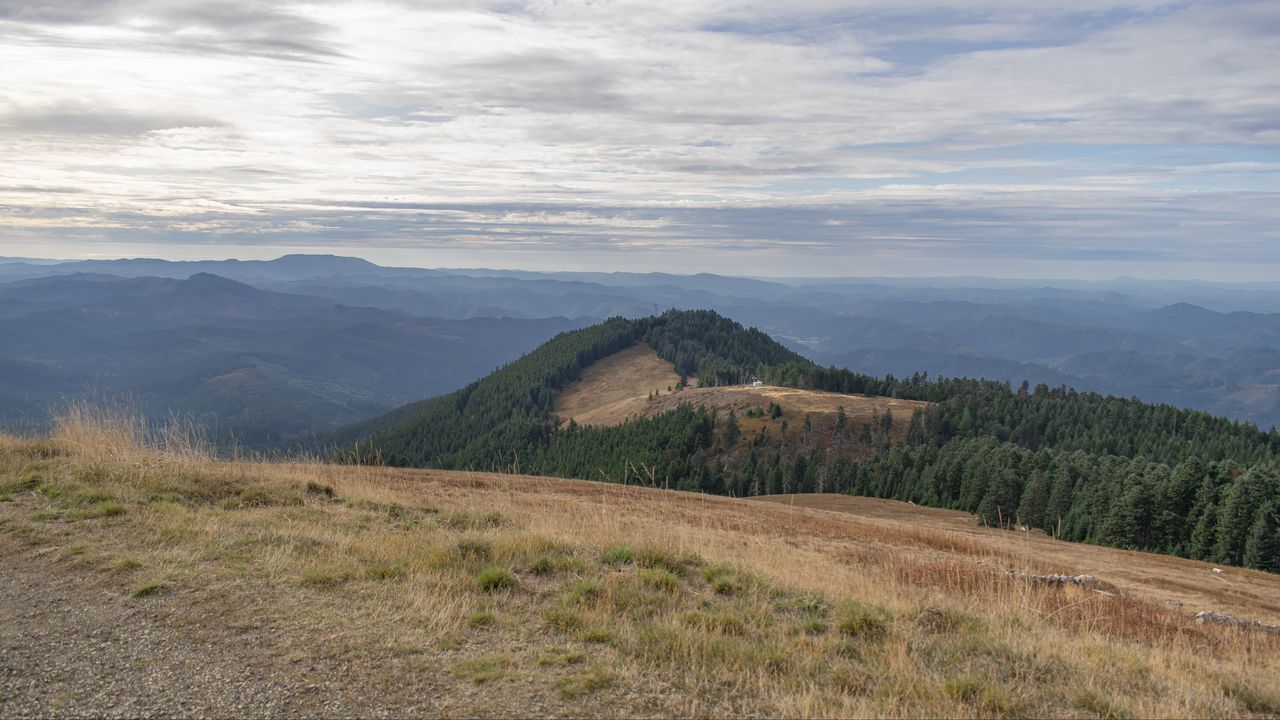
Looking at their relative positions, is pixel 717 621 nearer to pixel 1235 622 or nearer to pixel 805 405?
pixel 1235 622

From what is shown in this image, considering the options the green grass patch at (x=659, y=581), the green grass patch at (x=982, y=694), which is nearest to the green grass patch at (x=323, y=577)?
the green grass patch at (x=659, y=581)

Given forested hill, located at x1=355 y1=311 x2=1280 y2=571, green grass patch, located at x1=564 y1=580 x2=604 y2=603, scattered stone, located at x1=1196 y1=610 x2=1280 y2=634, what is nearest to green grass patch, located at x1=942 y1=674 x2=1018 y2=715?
green grass patch, located at x1=564 y1=580 x2=604 y2=603

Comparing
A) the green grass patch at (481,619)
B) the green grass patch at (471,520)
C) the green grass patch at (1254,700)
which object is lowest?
the green grass patch at (471,520)

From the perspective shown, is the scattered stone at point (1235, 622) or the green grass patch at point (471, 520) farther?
the scattered stone at point (1235, 622)

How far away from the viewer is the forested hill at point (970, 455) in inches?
1850

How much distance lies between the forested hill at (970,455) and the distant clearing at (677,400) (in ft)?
16.7

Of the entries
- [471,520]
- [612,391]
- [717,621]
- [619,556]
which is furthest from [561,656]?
[612,391]

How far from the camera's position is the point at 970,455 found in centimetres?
7181

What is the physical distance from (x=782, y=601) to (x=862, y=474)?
7527 centimetres

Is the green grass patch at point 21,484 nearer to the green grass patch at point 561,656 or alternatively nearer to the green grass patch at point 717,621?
the green grass patch at point 561,656

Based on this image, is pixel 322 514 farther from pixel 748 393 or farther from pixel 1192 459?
pixel 748 393

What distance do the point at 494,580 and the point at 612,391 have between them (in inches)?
6734

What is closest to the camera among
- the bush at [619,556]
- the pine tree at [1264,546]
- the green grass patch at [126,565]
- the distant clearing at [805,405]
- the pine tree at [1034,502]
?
the green grass patch at [126,565]

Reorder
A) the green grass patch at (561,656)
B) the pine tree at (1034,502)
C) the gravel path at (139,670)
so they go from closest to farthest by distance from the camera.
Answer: the gravel path at (139,670)
the green grass patch at (561,656)
the pine tree at (1034,502)
